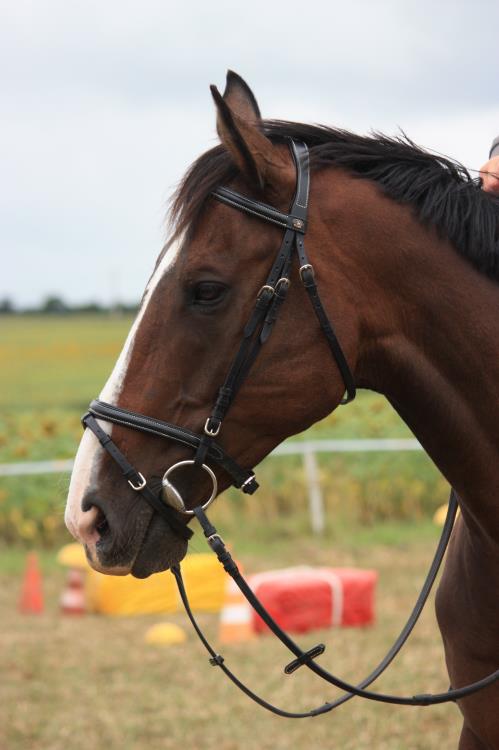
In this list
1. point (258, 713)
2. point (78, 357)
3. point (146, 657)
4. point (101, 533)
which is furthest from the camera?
point (78, 357)

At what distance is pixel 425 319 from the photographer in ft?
8.84

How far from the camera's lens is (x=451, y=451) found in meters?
2.78

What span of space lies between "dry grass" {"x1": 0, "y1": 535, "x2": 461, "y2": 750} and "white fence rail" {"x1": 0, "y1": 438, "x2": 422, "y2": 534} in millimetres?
2400

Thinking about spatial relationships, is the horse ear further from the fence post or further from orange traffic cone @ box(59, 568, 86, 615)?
the fence post

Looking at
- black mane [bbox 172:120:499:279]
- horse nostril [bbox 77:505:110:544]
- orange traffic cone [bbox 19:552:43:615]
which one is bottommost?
orange traffic cone [bbox 19:552:43:615]

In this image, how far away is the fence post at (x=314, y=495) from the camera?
11.1 m

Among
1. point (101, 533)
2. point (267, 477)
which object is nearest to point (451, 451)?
point (101, 533)

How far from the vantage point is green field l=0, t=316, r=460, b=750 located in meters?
5.64

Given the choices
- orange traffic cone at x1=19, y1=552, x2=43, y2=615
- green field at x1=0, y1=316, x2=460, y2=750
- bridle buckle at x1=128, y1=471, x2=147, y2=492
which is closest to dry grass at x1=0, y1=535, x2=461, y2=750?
green field at x1=0, y1=316, x2=460, y2=750

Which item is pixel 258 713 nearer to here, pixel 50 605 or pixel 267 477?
pixel 50 605

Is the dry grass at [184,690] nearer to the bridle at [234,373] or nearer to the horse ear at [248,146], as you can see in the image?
the bridle at [234,373]

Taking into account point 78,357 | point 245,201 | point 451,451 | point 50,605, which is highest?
point 245,201

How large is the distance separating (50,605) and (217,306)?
6.83 metres

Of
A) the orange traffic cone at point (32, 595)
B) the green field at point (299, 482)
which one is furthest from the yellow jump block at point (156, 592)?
the green field at point (299, 482)
